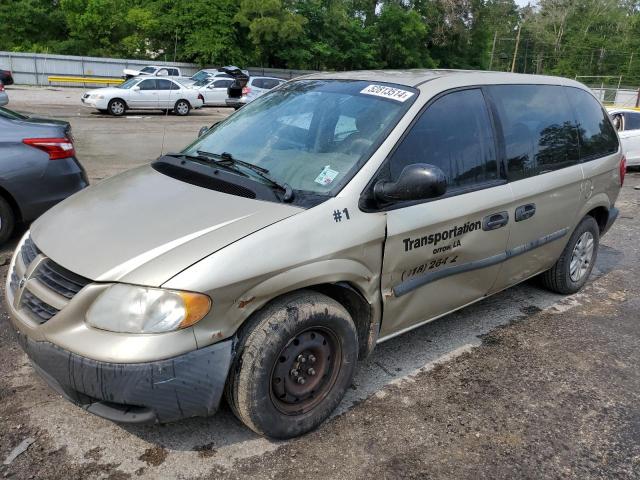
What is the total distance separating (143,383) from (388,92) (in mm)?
2095

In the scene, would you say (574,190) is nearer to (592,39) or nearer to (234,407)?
(234,407)

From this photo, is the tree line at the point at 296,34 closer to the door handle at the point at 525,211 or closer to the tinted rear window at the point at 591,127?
the tinted rear window at the point at 591,127

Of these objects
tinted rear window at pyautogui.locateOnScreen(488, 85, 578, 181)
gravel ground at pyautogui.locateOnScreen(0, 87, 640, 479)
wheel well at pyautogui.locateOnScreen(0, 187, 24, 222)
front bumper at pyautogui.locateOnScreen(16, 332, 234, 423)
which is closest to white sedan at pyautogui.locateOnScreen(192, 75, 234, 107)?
wheel well at pyautogui.locateOnScreen(0, 187, 24, 222)

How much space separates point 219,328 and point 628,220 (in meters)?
7.40

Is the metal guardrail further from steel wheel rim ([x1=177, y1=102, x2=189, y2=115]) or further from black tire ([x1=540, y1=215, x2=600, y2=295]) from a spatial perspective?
black tire ([x1=540, y1=215, x2=600, y2=295])

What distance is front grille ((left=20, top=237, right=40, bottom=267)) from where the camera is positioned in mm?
2766

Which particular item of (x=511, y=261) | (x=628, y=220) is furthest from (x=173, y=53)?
(x=511, y=261)

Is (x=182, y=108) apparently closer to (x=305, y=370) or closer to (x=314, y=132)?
(x=314, y=132)

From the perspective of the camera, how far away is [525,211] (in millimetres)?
3773

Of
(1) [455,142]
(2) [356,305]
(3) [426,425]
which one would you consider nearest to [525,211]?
(1) [455,142]

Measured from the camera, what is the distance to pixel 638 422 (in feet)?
10.2

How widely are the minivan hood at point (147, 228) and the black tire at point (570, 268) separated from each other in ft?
9.44

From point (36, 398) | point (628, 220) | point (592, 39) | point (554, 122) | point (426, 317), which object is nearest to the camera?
point (36, 398)

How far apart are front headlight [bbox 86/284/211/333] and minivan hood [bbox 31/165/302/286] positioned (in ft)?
0.19
